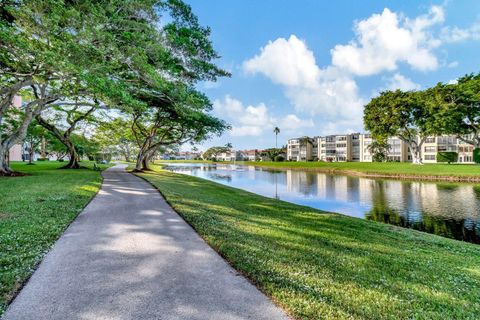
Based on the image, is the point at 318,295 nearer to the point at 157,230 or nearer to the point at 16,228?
the point at 157,230

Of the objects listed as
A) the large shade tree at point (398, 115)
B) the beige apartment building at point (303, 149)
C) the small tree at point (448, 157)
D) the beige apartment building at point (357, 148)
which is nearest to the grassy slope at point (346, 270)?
the large shade tree at point (398, 115)

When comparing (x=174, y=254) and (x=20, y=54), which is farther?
(x=20, y=54)

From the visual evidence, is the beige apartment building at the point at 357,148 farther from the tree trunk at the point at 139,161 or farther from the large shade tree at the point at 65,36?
the large shade tree at the point at 65,36

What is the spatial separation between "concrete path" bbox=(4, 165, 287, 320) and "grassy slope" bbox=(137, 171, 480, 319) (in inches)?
15.7

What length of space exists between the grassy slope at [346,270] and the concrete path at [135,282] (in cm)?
40

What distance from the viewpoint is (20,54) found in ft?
39.4

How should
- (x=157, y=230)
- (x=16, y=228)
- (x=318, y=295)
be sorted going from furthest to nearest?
(x=157, y=230) → (x=16, y=228) → (x=318, y=295)

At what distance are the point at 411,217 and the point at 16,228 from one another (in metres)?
16.2

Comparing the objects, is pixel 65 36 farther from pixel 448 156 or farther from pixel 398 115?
pixel 448 156

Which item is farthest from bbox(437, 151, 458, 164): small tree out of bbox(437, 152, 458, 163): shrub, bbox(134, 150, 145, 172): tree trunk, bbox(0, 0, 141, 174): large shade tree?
bbox(0, 0, 141, 174): large shade tree

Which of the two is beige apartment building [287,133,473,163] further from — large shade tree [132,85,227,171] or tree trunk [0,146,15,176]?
tree trunk [0,146,15,176]

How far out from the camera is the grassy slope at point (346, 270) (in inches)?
128

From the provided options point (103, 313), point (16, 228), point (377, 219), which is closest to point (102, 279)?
point (103, 313)

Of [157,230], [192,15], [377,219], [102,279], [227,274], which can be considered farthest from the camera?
[192,15]
